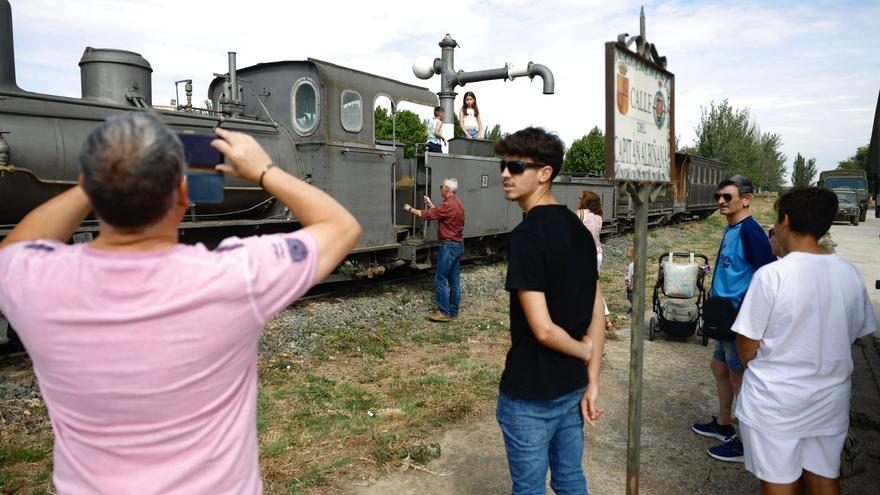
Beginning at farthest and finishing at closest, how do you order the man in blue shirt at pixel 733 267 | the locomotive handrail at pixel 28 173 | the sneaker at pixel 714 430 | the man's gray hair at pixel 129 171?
the locomotive handrail at pixel 28 173 < the sneaker at pixel 714 430 < the man in blue shirt at pixel 733 267 < the man's gray hair at pixel 129 171

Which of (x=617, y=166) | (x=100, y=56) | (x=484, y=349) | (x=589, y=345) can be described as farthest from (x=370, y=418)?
(x=100, y=56)

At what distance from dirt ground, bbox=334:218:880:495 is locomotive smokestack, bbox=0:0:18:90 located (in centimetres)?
504

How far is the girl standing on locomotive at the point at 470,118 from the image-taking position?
1074 cm

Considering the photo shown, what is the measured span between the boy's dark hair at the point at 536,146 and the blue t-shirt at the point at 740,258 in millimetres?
1962

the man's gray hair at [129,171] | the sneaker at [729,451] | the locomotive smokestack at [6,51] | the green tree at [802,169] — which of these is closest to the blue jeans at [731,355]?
the sneaker at [729,451]

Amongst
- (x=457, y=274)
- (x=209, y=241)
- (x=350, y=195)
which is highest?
(x=350, y=195)

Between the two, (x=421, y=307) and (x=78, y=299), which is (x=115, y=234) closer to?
(x=78, y=299)

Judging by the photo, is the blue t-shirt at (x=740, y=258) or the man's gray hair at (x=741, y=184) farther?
the man's gray hair at (x=741, y=184)

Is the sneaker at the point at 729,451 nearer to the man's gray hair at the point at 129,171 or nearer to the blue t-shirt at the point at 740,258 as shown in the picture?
the blue t-shirt at the point at 740,258

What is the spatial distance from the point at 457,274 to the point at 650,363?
2.88 meters

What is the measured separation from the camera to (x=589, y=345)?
2336mm

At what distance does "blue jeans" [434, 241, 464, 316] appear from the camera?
25.8ft

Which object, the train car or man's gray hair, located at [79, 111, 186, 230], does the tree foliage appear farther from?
man's gray hair, located at [79, 111, 186, 230]

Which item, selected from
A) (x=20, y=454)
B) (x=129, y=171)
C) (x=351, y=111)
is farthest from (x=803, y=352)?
(x=351, y=111)
